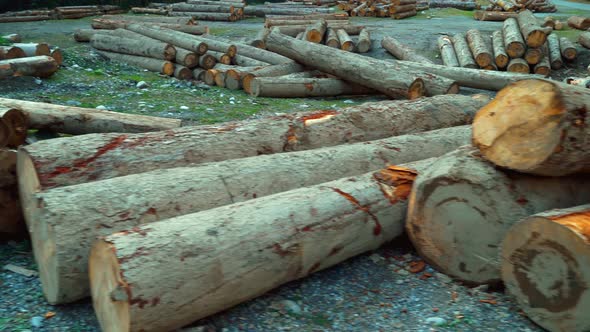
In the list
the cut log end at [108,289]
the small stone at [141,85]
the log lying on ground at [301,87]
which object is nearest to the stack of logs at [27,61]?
the small stone at [141,85]

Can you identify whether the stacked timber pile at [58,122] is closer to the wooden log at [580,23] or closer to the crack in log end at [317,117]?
the crack in log end at [317,117]

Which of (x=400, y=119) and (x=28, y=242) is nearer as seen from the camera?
(x=28, y=242)

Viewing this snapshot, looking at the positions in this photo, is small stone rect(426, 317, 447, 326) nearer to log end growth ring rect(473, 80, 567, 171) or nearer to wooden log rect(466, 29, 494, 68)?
log end growth ring rect(473, 80, 567, 171)

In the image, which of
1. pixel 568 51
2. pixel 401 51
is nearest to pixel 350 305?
pixel 401 51

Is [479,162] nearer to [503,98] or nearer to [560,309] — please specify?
[503,98]

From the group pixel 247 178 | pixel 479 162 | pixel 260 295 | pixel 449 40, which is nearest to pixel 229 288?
pixel 260 295

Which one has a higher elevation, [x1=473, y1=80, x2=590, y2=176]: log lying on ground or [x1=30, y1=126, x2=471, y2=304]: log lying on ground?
[x1=473, y1=80, x2=590, y2=176]: log lying on ground

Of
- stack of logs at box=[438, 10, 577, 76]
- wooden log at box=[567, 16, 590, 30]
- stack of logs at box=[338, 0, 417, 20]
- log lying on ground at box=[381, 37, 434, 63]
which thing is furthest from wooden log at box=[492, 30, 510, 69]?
stack of logs at box=[338, 0, 417, 20]

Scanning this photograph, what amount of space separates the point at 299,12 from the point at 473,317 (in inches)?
761

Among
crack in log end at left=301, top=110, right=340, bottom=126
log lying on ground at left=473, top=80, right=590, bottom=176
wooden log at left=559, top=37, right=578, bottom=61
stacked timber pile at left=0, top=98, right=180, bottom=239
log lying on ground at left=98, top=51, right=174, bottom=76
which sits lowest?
log lying on ground at left=98, top=51, right=174, bottom=76

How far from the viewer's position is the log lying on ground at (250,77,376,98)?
9.96 metres

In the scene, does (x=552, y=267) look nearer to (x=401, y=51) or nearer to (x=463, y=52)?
(x=463, y=52)

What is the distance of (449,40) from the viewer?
46.1ft

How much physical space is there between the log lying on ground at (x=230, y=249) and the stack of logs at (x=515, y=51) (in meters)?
8.79
